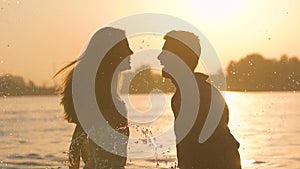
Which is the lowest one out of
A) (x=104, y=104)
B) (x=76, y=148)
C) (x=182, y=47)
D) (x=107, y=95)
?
(x=76, y=148)

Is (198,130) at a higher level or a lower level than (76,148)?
higher

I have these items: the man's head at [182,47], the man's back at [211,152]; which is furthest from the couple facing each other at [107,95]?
the man's back at [211,152]

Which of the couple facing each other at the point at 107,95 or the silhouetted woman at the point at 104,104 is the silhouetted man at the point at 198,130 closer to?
the couple facing each other at the point at 107,95

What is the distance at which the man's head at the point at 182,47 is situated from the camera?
729 centimetres

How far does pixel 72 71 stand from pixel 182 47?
1.81 meters

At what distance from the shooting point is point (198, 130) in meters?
7.21

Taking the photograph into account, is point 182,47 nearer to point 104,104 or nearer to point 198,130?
point 198,130

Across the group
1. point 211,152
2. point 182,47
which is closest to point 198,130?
point 211,152

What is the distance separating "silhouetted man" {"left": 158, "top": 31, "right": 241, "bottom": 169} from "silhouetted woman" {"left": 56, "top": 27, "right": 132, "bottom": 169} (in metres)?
1.33

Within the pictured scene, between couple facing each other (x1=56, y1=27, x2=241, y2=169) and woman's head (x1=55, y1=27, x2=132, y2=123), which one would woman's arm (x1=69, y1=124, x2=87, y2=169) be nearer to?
couple facing each other (x1=56, y1=27, x2=241, y2=169)

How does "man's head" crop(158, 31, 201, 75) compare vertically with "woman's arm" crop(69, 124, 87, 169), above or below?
above

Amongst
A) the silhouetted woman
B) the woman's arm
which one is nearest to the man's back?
the silhouetted woman

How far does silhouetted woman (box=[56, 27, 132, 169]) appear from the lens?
845 cm

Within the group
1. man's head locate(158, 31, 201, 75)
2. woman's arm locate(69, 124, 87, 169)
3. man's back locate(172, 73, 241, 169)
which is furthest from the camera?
woman's arm locate(69, 124, 87, 169)
